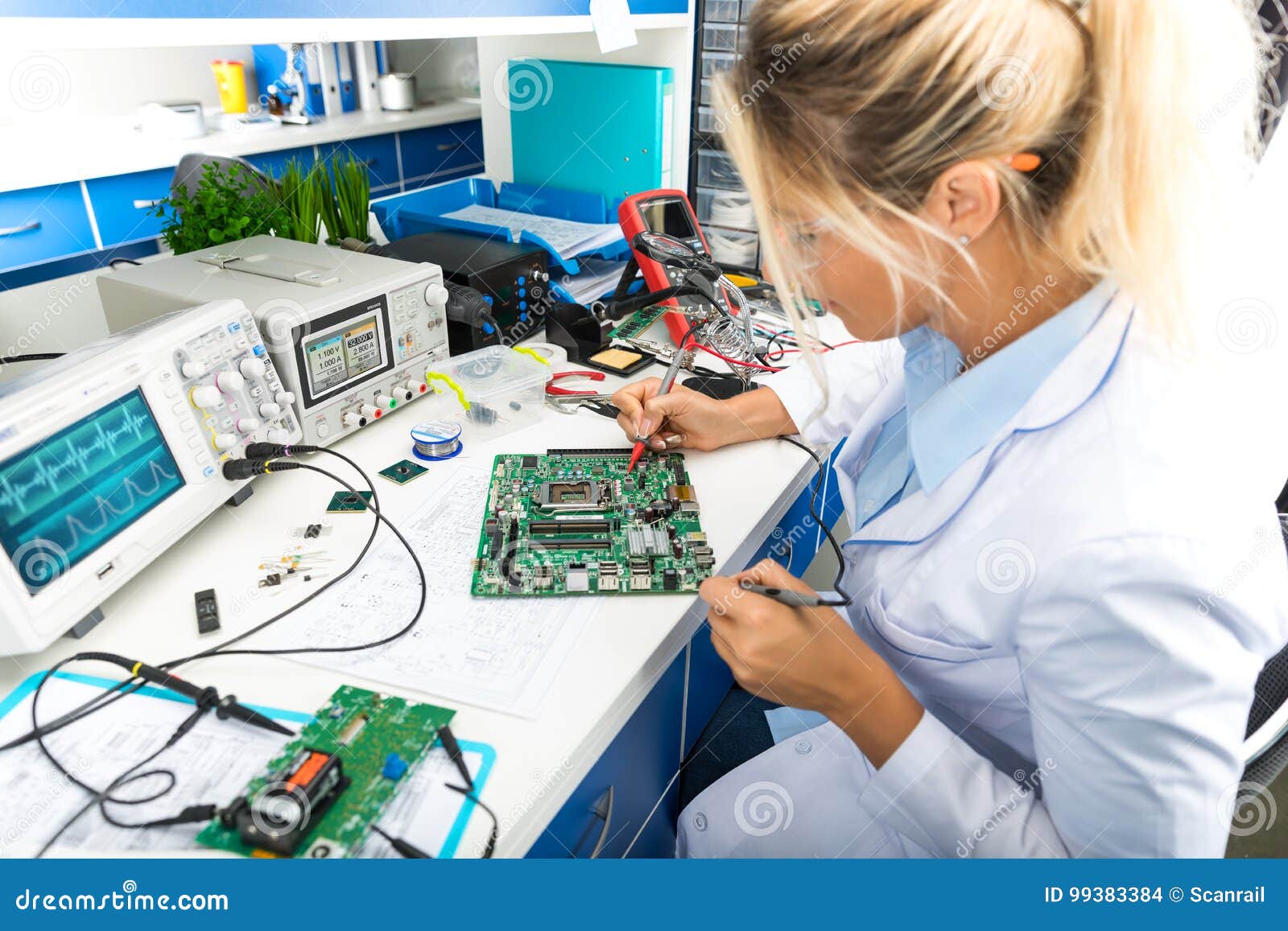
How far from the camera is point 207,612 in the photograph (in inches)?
35.0

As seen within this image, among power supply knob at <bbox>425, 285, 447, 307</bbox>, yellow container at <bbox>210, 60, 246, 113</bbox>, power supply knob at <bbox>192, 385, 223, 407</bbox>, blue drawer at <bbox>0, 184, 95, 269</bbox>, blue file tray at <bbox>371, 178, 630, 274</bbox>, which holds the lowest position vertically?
blue drawer at <bbox>0, 184, 95, 269</bbox>

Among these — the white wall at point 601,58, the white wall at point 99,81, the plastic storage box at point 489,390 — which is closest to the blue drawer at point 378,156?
the white wall at point 99,81

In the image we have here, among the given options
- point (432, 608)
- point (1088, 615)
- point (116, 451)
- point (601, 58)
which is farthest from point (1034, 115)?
point (601, 58)

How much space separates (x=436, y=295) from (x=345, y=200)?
0.44m

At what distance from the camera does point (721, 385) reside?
1.41 m

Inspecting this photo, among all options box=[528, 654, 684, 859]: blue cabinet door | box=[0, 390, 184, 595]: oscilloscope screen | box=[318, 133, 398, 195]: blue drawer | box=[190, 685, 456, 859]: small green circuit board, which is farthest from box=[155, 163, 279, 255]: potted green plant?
box=[318, 133, 398, 195]: blue drawer

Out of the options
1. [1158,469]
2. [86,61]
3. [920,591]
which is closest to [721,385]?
[920,591]

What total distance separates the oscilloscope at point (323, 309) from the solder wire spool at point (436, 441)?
4.5 inches

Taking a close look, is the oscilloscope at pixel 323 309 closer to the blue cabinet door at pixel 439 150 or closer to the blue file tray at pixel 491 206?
the blue file tray at pixel 491 206

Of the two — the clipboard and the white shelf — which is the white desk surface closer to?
the clipboard

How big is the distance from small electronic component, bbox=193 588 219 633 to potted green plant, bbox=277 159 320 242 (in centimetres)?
81

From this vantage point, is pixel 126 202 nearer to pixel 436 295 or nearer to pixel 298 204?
pixel 298 204

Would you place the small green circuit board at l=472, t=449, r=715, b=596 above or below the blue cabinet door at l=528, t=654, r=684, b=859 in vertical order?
above

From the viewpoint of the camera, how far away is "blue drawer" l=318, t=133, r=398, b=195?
12.0ft
